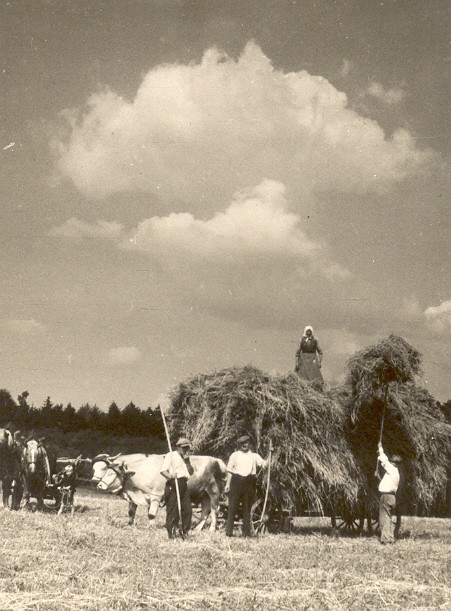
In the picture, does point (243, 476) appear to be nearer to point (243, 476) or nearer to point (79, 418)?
point (243, 476)

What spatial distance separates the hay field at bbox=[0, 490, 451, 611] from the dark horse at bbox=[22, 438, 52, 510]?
408cm

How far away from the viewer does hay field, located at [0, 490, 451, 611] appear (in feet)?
22.1

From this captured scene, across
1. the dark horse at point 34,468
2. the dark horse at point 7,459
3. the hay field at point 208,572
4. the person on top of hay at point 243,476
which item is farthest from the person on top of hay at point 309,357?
the dark horse at point 7,459

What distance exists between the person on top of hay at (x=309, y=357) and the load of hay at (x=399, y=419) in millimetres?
1948

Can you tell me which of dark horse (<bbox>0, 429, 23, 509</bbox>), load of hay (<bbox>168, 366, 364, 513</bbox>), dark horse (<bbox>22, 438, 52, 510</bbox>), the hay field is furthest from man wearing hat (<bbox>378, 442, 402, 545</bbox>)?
dark horse (<bbox>0, 429, 23, 509</bbox>)

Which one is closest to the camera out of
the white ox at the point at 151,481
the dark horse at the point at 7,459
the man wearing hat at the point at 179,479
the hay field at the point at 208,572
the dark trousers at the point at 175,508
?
the hay field at the point at 208,572

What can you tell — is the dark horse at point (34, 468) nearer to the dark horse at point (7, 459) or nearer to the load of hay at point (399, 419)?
the dark horse at point (7, 459)

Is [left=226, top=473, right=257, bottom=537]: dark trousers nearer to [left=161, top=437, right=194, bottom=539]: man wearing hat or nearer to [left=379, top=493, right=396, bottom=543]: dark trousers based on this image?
[left=161, top=437, right=194, bottom=539]: man wearing hat

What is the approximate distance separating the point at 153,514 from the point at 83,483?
16.4 m

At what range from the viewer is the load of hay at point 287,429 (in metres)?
13.8

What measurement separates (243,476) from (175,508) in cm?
137

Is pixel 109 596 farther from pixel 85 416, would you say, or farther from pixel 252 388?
pixel 85 416

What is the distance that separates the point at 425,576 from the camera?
8.52 m

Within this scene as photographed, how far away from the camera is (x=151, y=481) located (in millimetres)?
15609
